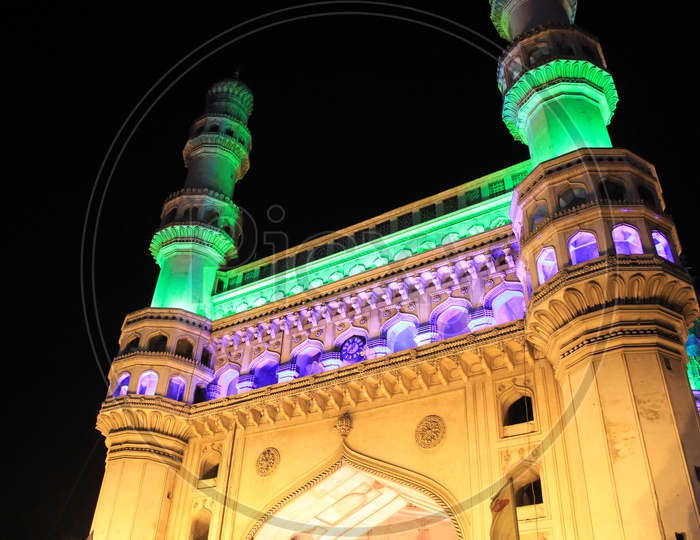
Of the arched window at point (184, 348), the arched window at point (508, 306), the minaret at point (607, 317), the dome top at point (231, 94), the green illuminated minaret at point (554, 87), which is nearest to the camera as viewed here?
the minaret at point (607, 317)

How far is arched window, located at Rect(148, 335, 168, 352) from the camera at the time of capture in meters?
19.8

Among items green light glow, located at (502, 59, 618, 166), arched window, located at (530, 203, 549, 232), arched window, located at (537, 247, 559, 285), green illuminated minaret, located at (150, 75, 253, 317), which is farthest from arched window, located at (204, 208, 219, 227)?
arched window, located at (537, 247, 559, 285)

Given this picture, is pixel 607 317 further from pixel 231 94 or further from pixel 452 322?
pixel 231 94

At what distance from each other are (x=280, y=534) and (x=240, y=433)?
2713mm

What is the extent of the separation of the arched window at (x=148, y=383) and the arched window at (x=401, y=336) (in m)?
6.54

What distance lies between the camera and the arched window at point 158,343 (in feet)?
65.1

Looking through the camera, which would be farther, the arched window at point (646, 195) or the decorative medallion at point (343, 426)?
the decorative medallion at point (343, 426)

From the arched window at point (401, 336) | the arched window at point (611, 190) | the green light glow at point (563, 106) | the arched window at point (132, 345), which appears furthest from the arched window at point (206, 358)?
the arched window at point (611, 190)

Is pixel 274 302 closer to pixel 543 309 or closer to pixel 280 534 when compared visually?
pixel 280 534

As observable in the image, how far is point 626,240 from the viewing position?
551 inches

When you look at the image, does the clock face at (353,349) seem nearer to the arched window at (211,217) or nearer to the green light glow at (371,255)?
the green light glow at (371,255)

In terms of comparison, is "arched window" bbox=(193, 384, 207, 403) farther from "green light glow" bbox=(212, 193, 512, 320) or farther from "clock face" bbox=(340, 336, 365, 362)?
"clock face" bbox=(340, 336, 365, 362)

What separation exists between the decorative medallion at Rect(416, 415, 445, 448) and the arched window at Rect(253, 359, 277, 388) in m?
5.26

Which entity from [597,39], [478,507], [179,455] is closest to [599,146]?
[597,39]
